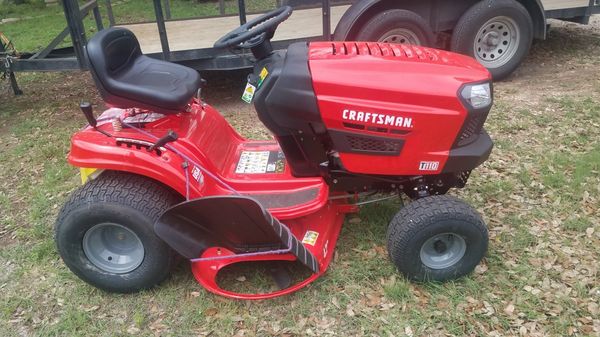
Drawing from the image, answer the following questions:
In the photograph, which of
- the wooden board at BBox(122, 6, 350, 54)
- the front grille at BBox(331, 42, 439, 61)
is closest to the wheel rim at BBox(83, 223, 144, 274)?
the front grille at BBox(331, 42, 439, 61)

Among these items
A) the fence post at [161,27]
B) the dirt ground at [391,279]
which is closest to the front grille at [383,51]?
the dirt ground at [391,279]

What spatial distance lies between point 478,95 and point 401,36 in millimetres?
2805

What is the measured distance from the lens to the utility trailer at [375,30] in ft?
16.0

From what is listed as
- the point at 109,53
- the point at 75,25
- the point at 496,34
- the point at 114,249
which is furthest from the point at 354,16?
the point at 114,249

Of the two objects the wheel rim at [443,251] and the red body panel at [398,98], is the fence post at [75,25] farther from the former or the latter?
the wheel rim at [443,251]

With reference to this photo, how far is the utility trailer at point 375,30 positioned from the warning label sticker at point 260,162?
1758 millimetres

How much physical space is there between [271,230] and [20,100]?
4.97 m

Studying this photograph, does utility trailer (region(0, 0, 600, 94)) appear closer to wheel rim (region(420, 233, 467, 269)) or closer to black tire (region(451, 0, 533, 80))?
black tire (region(451, 0, 533, 80))

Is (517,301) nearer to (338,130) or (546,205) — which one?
(546,205)

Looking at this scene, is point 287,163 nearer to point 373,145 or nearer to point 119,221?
point 373,145

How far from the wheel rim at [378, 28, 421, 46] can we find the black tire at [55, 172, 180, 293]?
10.3 feet

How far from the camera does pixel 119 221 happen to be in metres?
2.59

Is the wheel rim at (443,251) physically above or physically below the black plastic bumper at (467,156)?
below

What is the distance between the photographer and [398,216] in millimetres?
2652
